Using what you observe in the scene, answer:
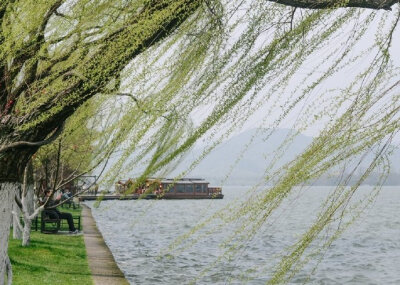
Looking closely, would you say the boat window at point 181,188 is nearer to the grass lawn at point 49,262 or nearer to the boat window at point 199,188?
the boat window at point 199,188

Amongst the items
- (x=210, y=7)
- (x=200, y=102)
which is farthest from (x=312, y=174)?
(x=210, y=7)

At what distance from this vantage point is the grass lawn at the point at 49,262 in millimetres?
11070

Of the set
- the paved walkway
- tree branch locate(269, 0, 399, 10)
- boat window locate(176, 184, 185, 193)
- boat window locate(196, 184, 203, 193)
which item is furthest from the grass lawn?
boat window locate(176, 184, 185, 193)

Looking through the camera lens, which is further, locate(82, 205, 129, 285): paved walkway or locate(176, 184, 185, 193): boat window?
locate(176, 184, 185, 193): boat window

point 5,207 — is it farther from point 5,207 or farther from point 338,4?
point 338,4

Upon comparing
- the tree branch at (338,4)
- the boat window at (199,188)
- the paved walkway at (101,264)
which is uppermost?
the tree branch at (338,4)

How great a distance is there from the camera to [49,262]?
13.3 m

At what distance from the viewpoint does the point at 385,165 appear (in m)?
2.39

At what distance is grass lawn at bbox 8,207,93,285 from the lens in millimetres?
11070

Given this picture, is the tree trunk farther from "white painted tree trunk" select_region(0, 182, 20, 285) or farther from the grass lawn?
the grass lawn

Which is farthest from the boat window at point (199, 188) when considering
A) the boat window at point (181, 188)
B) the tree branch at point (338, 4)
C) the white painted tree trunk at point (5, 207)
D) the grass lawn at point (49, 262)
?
the tree branch at point (338, 4)

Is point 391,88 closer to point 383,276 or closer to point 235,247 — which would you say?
point 235,247

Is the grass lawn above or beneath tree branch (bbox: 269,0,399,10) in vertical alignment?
beneath

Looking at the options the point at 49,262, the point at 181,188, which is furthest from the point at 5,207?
the point at 181,188
